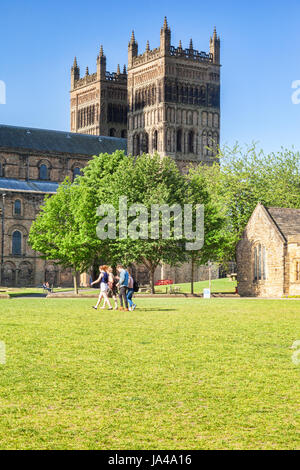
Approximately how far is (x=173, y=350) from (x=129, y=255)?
37217 millimetres

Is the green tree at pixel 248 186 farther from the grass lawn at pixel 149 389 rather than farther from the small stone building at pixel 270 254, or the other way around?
the grass lawn at pixel 149 389

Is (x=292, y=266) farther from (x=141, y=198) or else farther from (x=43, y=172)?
(x=43, y=172)

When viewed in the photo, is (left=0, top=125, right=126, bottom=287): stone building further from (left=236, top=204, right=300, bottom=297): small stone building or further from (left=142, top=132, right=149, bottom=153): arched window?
(left=236, top=204, right=300, bottom=297): small stone building

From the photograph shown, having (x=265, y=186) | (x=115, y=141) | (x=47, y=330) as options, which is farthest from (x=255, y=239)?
(x=115, y=141)

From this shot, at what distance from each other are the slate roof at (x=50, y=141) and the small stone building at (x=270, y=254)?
56935 mm

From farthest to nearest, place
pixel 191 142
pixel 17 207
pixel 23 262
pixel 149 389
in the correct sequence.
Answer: pixel 191 142, pixel 17 207, pixel 23 262, pixel 149 389

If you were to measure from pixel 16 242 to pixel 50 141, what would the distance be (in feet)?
70.8

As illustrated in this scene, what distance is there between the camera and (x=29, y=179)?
104062 millimetres

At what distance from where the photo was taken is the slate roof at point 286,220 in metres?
51.4

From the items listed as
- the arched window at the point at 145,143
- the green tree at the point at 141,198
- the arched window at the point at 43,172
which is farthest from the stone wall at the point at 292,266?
the arched window at the point at 145,143

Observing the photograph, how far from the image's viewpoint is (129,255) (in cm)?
5312

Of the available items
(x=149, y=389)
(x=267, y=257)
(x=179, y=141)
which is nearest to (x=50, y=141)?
(x=179, y=141)

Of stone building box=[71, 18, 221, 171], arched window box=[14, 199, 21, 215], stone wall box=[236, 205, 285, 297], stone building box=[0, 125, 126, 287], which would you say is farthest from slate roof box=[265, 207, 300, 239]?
stone building box=[71, 18, 221, 171]

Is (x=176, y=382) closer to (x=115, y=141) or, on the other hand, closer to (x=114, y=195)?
(x=114, y=195)
